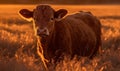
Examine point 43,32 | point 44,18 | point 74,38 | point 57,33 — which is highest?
point 44,18

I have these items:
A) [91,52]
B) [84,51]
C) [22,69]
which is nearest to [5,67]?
[22,69]

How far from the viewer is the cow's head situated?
7820 mm

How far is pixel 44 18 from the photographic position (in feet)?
26.7

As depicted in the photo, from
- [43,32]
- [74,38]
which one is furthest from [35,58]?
[43,32]

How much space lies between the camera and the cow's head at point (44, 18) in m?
7.82

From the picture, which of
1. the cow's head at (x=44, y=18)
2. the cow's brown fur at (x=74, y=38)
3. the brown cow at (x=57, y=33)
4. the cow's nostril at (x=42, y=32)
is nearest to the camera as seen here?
the cow's nostril at (x=42, y=32)

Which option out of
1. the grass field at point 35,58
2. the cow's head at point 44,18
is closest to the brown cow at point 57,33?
the cow's head at point 44,18

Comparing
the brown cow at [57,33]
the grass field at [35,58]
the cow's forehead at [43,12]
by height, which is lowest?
the grass field at [35,58]

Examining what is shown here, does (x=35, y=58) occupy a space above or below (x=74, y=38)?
below

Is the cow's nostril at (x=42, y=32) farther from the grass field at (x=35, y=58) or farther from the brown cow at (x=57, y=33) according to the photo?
the grass field at (x=35, y=58)

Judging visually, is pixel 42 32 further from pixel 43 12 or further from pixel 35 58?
pixel 35 58

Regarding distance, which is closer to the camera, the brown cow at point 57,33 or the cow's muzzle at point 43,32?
the cow's muzzle at point 43,32

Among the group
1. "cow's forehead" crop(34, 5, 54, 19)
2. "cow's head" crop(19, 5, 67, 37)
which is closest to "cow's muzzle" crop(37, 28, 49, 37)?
"cow's head" crop(19, 5, 67, 37)

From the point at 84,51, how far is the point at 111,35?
14.0 feet
